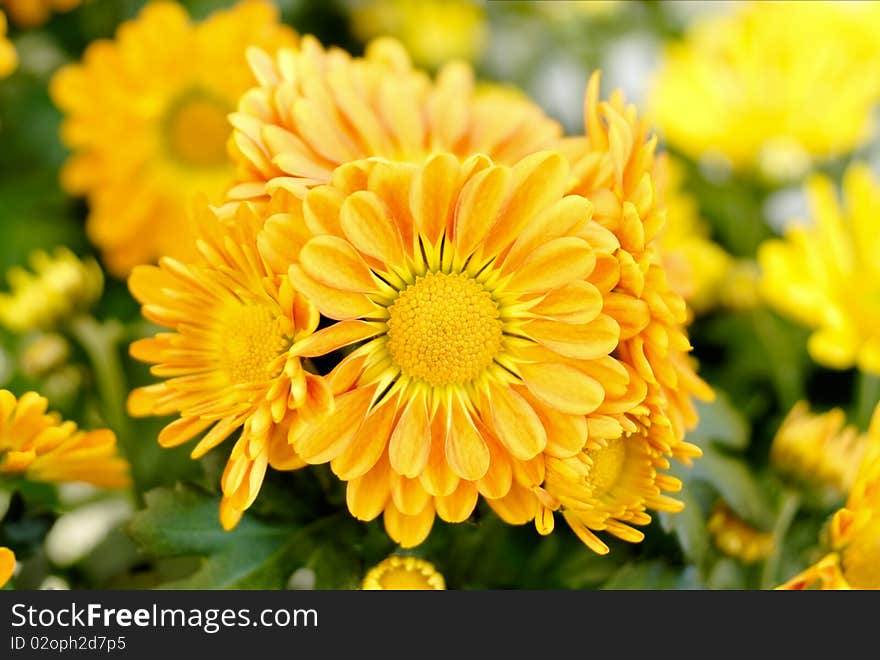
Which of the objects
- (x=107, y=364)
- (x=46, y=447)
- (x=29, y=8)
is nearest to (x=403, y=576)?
(x=46, y=447)

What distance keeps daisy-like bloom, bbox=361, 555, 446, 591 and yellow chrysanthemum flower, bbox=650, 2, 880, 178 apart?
26.2 inches

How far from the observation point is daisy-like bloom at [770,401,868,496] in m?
0.64

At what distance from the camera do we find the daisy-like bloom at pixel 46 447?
51 centimetres

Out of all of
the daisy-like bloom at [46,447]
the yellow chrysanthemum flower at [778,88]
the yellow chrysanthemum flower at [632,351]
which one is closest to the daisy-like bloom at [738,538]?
the yellow chrysanthemum flower at [632,351]

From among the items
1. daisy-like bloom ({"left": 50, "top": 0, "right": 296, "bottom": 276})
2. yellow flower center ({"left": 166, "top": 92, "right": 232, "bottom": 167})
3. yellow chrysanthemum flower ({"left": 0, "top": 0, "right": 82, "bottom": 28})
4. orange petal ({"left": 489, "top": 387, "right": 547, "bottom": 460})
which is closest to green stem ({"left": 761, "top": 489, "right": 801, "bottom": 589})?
orange petal ({"left": 489, "top": 387, "right": 547, "bottom": 460})

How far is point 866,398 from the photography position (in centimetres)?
80

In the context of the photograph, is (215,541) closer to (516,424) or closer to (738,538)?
(516,424)

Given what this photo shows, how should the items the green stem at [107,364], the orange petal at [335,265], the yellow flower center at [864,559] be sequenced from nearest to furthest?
the orange petal at [335,265]
the yellow flower center at [864,559]
the green stem at [107,364]

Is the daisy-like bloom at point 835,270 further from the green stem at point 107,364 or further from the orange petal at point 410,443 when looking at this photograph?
the green stem at point 107,364

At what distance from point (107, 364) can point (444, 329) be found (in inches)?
Answer: 14.3

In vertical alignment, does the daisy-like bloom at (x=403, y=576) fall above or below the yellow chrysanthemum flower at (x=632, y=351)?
below

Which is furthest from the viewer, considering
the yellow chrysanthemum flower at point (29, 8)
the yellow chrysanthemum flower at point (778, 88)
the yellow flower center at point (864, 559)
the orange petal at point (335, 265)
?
the yellow chrysanthemum flower at point (778, 88)

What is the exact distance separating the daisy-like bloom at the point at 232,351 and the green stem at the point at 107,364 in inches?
8.5

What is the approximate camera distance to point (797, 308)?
809 millimetres
